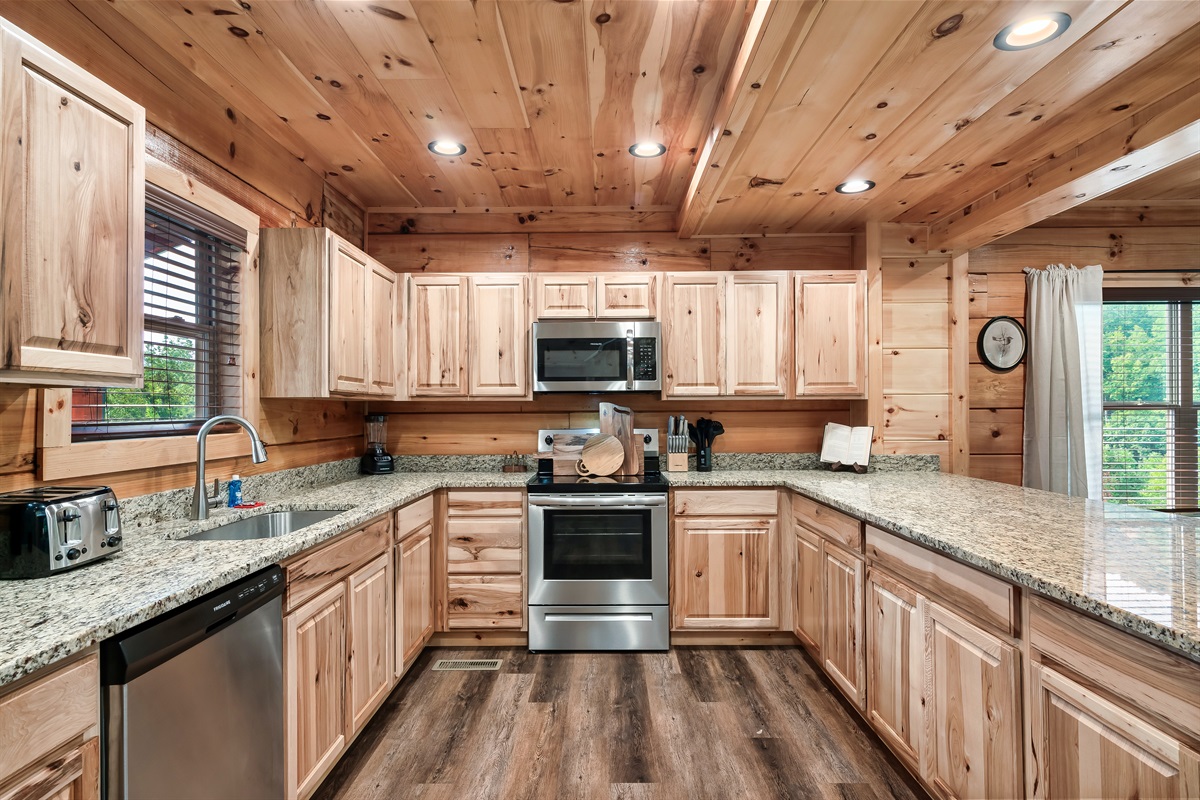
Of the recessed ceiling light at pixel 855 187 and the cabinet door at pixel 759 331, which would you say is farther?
the cabinet door at pixel 759 331

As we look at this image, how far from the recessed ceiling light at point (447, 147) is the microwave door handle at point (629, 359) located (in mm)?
1267

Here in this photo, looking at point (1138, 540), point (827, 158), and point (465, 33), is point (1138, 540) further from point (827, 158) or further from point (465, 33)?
point (465, 33)

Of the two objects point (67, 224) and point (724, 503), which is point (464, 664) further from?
point (67, 224)

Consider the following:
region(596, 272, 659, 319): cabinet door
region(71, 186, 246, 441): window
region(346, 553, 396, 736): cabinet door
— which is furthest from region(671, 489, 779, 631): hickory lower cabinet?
region(71, 186, 246, 441): window

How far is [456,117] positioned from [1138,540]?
272cm

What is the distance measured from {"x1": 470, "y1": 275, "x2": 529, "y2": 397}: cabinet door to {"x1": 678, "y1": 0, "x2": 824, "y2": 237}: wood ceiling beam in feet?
4.02

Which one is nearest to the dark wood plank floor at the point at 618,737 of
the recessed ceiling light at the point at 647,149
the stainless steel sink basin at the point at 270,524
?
the stainless steel sink basin at the point at 270,524

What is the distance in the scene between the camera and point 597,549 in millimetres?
2883

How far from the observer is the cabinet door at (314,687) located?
1.57 meters

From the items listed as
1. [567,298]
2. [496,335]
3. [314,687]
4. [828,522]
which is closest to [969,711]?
[828,522]

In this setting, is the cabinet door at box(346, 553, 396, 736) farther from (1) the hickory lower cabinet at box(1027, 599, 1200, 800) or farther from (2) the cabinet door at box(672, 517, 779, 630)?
(1) the hickory lower cabinet at box(1027, 599, 1200, 800)

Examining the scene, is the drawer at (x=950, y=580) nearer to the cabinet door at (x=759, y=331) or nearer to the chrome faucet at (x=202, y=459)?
the cabinet door at (x=759, y=331)

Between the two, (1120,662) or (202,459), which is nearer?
(1120,662)

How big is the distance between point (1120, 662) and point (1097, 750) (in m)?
0.20
